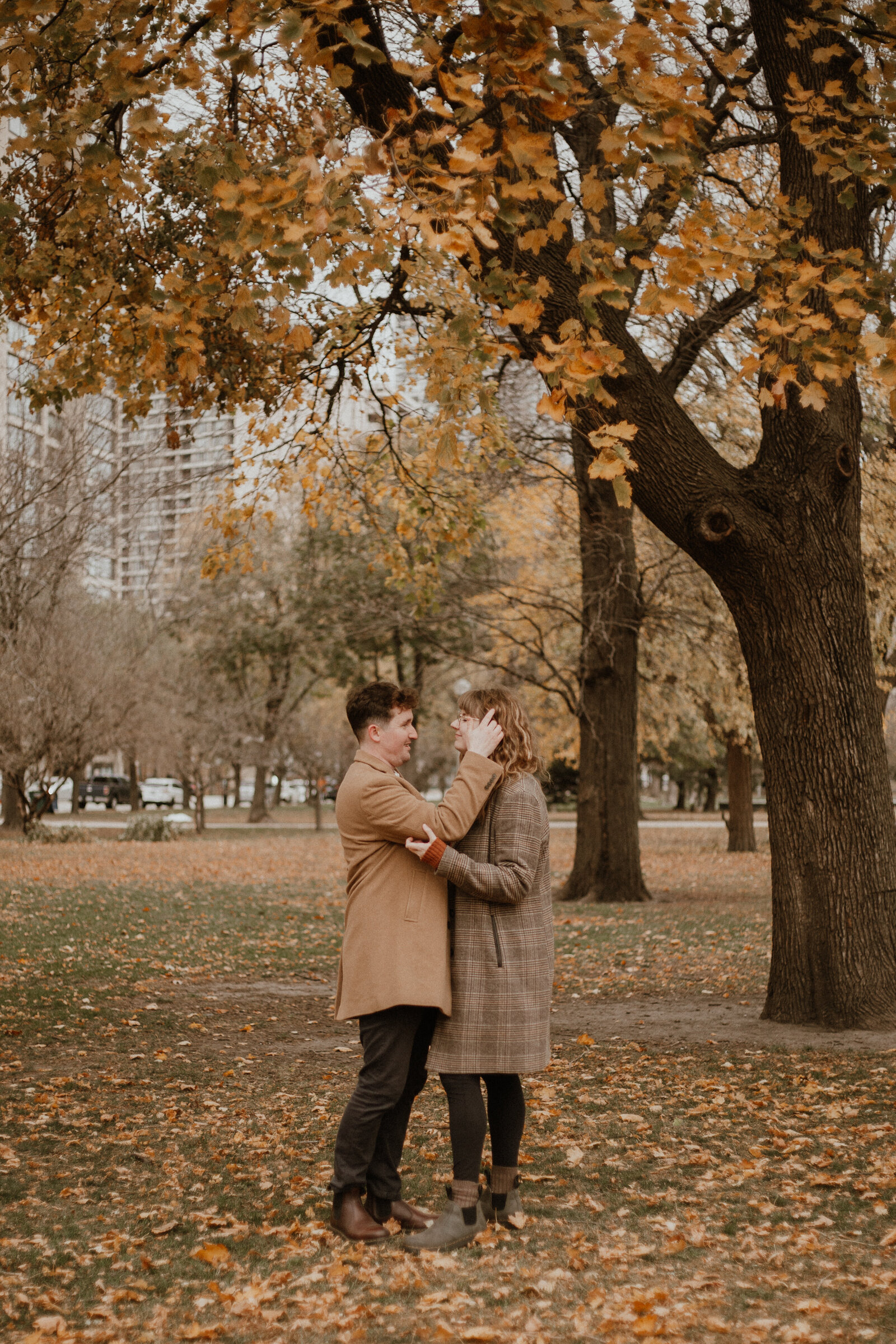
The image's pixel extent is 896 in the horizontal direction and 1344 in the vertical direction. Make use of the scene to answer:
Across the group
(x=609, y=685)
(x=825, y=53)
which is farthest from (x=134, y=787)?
(x=825, y=53)

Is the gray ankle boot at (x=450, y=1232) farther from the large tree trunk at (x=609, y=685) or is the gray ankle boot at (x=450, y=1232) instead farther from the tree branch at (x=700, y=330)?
the large tree trunk at (x=609, y=685)

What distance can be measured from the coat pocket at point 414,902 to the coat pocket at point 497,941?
A: 248 millimetres

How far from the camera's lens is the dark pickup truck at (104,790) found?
193ft

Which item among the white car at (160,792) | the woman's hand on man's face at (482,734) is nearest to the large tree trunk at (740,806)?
the woman's hand on man's face at (482,734)

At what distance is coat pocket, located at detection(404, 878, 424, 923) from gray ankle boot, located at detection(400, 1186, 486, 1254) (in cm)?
95

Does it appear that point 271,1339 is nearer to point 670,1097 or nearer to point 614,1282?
point 614,1282

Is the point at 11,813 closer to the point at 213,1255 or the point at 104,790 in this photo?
the point at 104,790

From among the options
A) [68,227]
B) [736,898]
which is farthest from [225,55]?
[736,898]

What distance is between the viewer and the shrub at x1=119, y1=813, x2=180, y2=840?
29.3m

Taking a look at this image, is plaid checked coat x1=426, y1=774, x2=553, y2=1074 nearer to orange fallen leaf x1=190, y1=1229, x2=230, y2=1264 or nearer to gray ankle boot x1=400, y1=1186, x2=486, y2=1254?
gray ankle boot x1=400, y1=1186, x2=486, y2=1254

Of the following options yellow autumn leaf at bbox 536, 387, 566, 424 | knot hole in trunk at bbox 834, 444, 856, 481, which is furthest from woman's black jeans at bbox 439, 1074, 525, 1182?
knot hole in trunk at bbox 834, 444, 856, 481

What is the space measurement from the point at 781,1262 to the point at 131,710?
978 inches

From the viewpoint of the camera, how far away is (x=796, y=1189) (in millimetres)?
4656

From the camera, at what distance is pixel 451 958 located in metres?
4.23
